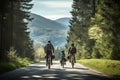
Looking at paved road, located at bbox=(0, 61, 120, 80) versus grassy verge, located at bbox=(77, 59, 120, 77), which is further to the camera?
grassy verge, located at bbox=(77, 59, 120, 77)

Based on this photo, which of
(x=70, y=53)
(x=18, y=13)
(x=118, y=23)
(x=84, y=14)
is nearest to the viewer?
(x=70, y=53)

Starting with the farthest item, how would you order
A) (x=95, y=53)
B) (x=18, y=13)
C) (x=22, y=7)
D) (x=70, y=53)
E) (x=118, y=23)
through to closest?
(x=22, y=7)
(x=18, y=13)
(x=95, y=53)
(x=118, y=23)
(x=70, y=53)

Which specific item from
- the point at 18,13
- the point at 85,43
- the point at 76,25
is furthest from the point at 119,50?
the point at 76,25

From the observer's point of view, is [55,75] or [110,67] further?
[110,67]

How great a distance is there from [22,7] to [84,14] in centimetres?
1429

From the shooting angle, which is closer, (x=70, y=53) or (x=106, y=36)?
(x=70, y=53)

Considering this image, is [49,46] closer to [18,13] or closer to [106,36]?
[106,36]

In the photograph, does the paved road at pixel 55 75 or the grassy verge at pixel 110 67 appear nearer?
the paved road at pixel 55 75

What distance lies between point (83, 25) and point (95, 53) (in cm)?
2333

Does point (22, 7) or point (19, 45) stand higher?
point (22, 7)

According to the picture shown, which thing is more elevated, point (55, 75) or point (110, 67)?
point (55, 75)

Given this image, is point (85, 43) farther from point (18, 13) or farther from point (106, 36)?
point (106, 36)

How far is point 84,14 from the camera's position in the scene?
283 ft

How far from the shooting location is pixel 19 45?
77125mm
